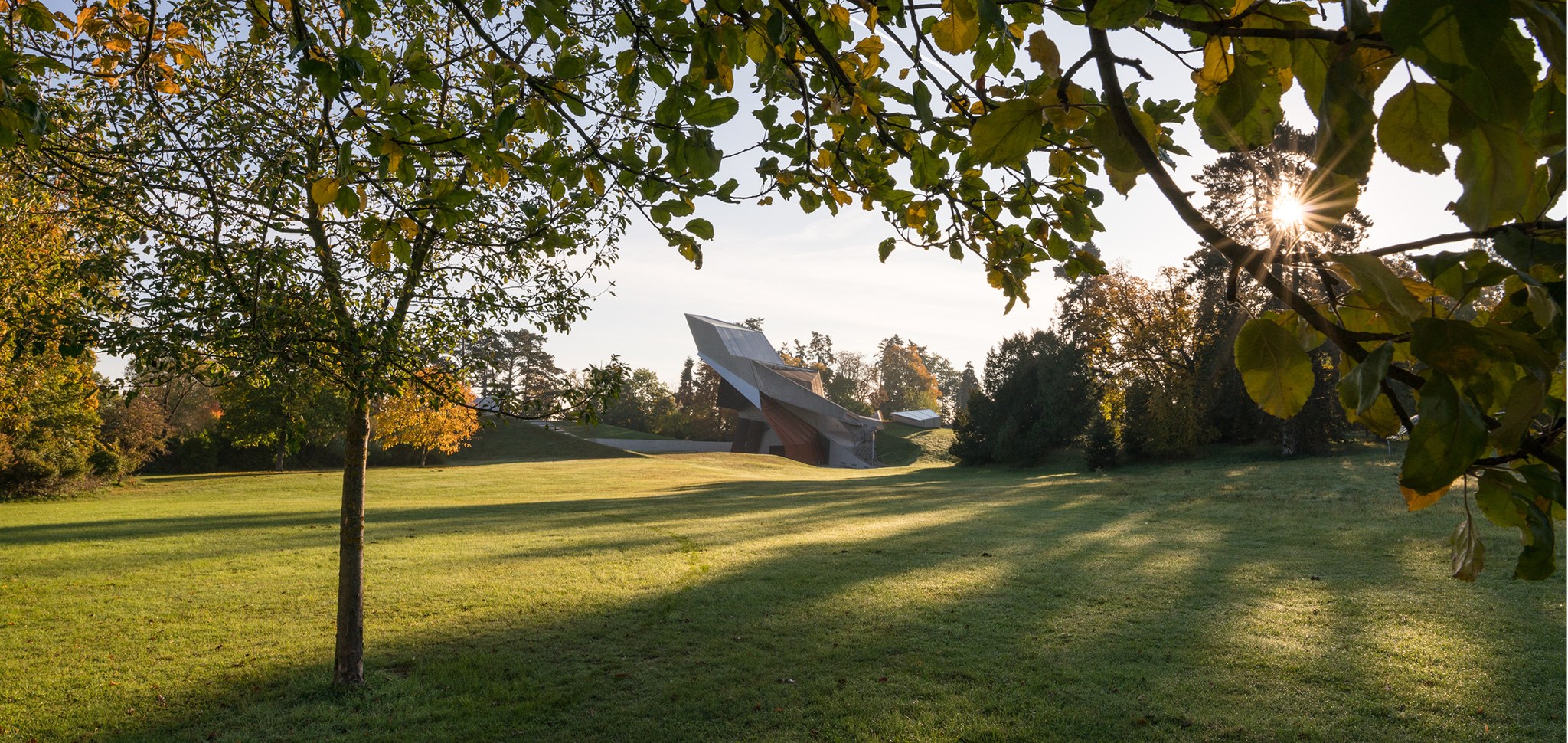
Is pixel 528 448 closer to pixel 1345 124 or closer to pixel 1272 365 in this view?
pixel 1272 365

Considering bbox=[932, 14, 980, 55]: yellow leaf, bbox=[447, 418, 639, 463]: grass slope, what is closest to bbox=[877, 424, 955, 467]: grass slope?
bbox=[447, 418, 639, 463]: grass slope

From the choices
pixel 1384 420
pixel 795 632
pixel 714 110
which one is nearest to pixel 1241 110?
pixel 1384 420

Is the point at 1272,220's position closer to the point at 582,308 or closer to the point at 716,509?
the point at 582,308

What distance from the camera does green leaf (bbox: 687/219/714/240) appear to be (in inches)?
82.0

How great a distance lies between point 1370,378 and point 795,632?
623 cm

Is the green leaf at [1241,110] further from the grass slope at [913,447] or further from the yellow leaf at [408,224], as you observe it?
the grass slope at [913,447]

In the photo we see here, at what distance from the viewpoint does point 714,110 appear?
1.62m

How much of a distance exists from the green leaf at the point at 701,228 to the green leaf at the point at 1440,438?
177cm

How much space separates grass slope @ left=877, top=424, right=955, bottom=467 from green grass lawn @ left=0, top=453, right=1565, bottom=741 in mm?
25802

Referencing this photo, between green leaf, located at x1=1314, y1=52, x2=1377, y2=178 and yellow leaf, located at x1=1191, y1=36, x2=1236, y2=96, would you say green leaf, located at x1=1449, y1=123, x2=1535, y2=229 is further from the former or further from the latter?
yellow leaf, located at x1=1191, y1=36, x2=1236, y2=96

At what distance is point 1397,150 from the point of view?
519 millimetres

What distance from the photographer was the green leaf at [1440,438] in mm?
453

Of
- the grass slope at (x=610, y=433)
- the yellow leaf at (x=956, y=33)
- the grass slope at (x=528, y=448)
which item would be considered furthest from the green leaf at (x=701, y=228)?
the grass slope at (x=610, y=433)

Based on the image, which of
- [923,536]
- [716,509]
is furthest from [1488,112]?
[716,509]
